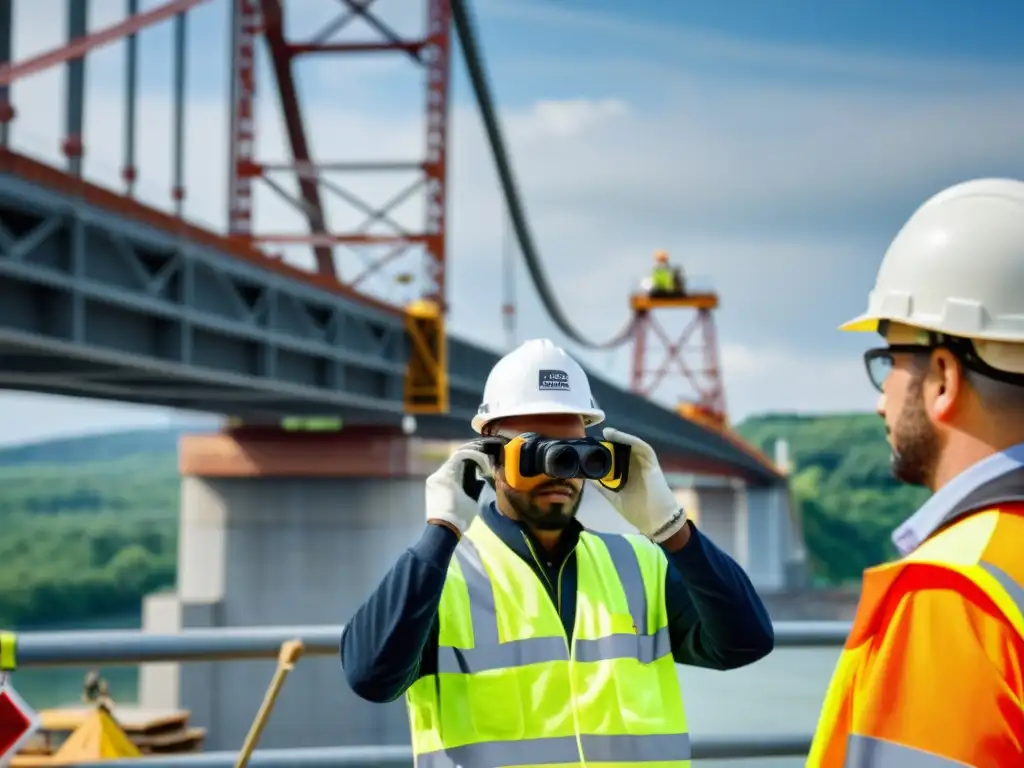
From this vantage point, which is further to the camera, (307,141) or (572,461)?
(307,141)

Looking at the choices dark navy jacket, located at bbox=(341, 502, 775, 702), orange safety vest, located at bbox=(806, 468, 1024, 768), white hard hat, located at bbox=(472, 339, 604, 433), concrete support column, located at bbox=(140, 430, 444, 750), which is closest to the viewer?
orange safety vest, located at bbox=(806, 468, 1024, 768)

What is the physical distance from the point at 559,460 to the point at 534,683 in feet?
1.32

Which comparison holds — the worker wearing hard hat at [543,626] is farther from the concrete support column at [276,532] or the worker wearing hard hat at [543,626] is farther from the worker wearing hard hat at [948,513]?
the concrete support column at [276,532]

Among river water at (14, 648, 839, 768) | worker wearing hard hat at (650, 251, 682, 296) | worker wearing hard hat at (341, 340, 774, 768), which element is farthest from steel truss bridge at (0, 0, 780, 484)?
worker wearing hard hat at (650, 251, 682, 296)

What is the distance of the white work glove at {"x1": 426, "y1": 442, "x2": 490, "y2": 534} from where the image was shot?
262 cm

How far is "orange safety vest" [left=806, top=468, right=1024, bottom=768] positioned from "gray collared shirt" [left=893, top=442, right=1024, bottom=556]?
0.05 metres

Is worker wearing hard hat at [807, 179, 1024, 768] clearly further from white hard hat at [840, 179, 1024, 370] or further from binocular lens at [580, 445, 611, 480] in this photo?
binocular lens at [580, 445, 611, 480]

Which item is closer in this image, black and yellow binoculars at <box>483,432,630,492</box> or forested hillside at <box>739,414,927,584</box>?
black and yellow binoculars at <box>483,432,630,492</box>

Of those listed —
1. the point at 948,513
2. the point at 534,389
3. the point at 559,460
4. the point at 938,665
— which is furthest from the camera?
the point at 534,389

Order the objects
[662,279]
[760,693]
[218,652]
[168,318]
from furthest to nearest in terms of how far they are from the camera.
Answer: [662,279]
[760,693]
[168,318]
[218,652]

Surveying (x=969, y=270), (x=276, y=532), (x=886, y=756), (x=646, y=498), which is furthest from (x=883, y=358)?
(x=276, y=532)

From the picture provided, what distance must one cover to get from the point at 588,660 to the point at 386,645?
396mm

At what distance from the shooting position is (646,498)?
2.65 m

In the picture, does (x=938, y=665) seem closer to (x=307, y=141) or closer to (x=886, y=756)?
(x=886, y=756)
